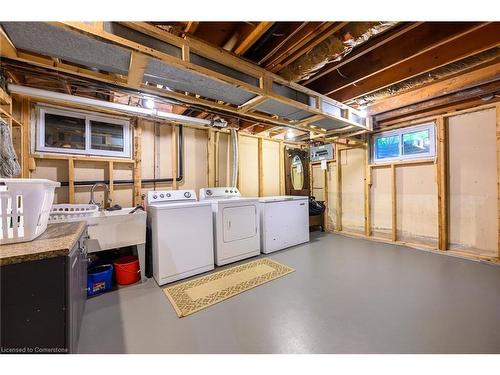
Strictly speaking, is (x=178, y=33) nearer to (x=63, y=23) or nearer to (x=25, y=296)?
(x=63, y=23)

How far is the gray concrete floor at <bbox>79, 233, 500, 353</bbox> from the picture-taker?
4.70 feet

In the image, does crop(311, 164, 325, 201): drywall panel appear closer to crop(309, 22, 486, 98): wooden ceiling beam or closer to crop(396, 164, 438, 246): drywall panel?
crop(396, 164, 438, 246): drywall panel

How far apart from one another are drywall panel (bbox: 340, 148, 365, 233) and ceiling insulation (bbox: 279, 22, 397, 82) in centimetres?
293

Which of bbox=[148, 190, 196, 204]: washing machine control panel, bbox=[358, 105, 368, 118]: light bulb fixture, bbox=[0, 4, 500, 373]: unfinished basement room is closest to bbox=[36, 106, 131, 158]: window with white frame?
bbox=[0, 4, 500, 373]: unfinished basement room

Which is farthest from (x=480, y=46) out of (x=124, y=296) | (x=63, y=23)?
(x=124, y=296)

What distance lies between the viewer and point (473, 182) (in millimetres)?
3023

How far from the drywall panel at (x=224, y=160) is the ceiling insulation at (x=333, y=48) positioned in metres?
1.90

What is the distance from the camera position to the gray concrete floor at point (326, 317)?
143cm

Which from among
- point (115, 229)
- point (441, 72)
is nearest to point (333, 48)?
point (441, 72)

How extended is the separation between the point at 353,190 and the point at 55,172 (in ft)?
16.5

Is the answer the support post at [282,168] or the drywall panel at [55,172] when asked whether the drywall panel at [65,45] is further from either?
the support post at [282,168]

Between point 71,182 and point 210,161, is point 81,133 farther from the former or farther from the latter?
point 210,161

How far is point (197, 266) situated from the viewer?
2600 mm

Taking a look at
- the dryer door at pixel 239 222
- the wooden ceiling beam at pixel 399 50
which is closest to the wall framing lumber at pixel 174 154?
the dryer door at pixel 239 222
